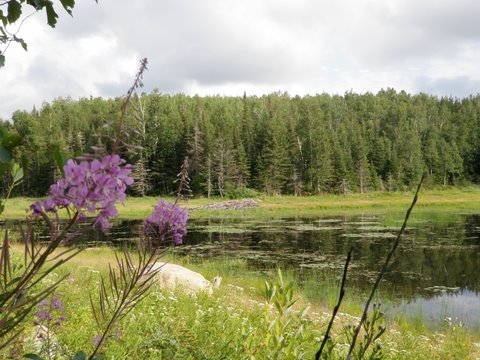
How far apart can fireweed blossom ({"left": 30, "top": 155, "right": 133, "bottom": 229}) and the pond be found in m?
12.0

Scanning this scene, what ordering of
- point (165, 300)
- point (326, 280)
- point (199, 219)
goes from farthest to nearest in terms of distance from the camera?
point (199, 219)
point (326, 280)
point (165, 300)

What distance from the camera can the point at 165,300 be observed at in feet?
22.0

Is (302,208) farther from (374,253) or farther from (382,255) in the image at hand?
(382,255)

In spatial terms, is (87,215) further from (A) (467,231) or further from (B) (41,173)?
(B) (41,173)

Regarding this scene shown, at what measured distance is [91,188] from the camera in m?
0.98

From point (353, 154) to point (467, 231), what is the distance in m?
53.5

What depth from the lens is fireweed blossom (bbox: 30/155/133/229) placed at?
3.21 feet

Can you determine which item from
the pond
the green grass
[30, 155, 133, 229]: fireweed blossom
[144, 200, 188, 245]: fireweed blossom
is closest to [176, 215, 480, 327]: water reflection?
the pond

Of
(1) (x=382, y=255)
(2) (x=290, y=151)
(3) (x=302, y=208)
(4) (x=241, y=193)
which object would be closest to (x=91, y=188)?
(1) (x=382, y=255)

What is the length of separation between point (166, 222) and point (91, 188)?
0.80 metres

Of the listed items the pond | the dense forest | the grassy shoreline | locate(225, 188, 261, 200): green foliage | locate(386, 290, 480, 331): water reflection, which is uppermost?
the dense forest

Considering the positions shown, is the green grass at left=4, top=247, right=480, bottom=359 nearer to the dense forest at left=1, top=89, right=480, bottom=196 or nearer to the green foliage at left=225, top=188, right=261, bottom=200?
the dense forest at left=1, top=89, right=480, bottom=196

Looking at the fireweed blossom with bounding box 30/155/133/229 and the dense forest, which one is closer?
the fireweed blossom with bounding box 30/155/133/229

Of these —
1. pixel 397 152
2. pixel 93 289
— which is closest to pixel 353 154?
pixel 397 152
